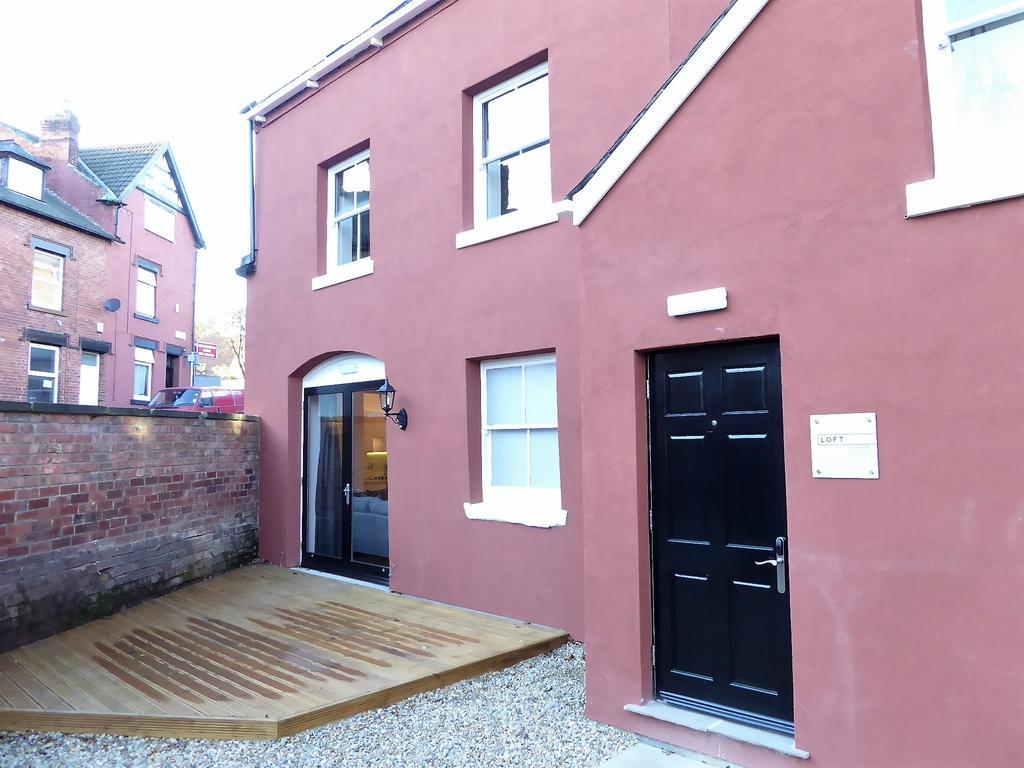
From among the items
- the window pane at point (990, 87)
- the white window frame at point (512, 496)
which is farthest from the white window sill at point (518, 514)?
the window pane at point (990, 87)

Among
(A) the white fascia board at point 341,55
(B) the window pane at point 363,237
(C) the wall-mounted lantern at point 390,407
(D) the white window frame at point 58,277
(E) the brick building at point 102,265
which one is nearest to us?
(C) the wall-mounted lantern at point 390,407

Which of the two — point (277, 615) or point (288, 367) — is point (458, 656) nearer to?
point (277, 615)

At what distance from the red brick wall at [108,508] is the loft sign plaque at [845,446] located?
20.1 feet

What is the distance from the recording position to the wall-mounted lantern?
7.30 m

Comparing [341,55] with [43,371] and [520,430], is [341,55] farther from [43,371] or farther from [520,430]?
[43,371]

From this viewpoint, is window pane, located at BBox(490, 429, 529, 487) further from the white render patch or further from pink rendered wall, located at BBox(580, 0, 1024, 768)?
the white render patch

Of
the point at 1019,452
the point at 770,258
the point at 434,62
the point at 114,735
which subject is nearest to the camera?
the point at 1019,452

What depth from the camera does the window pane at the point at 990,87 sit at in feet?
11.0

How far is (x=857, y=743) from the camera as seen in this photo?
3271 mm

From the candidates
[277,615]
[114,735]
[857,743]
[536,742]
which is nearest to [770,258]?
[857,743]

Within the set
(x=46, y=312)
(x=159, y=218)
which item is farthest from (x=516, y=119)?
(x=159, y=218)

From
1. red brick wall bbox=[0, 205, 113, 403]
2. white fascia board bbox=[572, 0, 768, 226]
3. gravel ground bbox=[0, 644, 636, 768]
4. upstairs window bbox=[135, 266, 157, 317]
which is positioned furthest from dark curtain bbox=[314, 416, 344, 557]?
upstairs window bbox=[135, 266, 157, 317]

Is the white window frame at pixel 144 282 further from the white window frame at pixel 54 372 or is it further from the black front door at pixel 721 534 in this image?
the black front door at pixel 721 534

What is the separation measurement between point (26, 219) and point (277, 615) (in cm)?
1585
